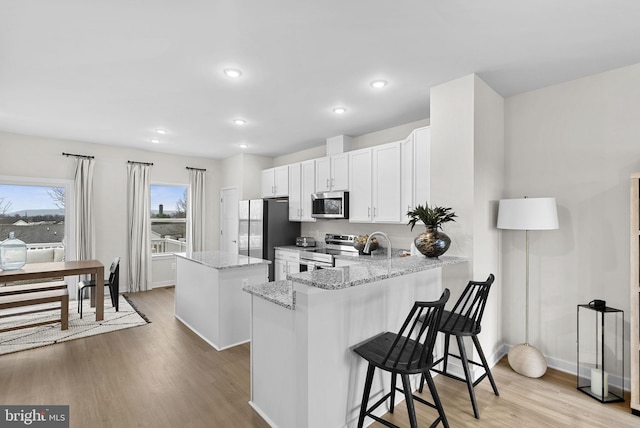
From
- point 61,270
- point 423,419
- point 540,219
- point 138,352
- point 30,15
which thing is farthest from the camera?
point 61,270

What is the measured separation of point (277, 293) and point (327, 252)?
279cm

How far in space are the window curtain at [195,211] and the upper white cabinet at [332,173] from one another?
2.87 meters

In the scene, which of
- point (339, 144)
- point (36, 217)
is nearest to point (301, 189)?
point (339, 144)

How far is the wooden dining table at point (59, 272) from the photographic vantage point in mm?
3568

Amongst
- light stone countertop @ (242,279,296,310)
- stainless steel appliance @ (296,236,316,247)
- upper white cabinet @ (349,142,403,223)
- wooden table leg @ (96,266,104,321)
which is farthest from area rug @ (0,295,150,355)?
upper white cabinet @ (349,142,403,223)

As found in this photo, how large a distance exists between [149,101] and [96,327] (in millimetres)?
2838

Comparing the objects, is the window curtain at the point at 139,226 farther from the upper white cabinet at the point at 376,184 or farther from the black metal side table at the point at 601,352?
the black metal side table at the point at 601,352

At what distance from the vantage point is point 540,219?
2.61 m

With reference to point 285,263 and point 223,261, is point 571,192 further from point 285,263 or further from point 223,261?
point 285,263

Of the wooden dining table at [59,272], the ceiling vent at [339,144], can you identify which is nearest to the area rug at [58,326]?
the wooden dining table at [59,272]

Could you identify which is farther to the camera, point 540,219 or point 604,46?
point 540,219

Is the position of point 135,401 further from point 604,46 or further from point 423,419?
Answer: point 604,46

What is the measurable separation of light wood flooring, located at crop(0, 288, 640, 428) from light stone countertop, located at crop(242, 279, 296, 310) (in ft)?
2.92

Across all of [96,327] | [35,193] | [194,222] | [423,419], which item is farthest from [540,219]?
[35,193]
